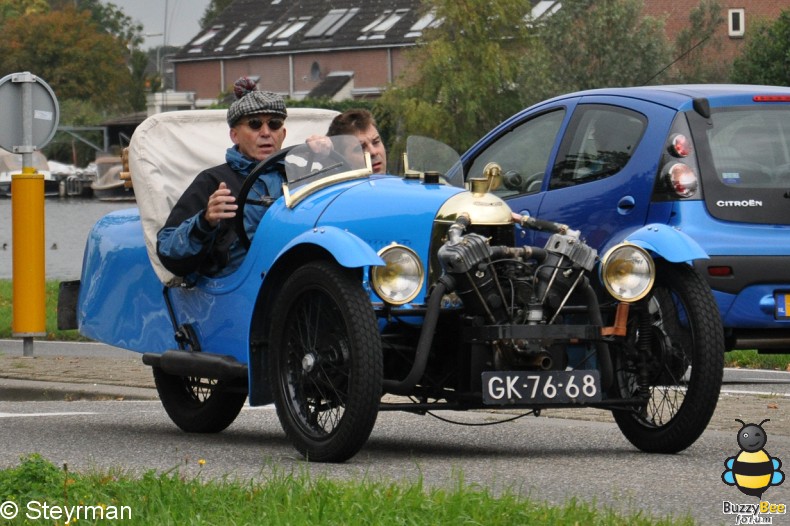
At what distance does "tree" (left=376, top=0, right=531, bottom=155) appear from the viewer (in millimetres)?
77438

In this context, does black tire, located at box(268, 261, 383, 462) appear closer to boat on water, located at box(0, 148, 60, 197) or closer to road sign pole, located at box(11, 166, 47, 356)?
road sign pole, located at box(11, 166, 47, 356)

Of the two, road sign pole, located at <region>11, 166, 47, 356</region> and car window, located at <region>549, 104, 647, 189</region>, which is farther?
road sign pole, located at <region>11, 166, 47, 356</region>

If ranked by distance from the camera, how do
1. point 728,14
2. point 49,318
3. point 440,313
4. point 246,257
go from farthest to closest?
point 728,14 < point 49,318 < point 246,257 < point 440,313

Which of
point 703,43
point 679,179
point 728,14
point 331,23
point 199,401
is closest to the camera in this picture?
point 199,401

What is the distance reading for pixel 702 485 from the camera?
6.28m

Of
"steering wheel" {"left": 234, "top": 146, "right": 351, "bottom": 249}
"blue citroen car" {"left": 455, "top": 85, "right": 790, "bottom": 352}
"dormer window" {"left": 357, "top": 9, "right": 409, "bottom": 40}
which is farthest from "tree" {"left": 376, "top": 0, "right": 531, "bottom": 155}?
"steering wheel" {"left": 234, "top": 146, "right": 351, "bottom": 249}

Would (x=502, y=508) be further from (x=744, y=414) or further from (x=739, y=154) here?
(x=739, y=154)

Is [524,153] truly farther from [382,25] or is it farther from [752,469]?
[382,25]

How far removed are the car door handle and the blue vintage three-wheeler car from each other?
7.82 feet

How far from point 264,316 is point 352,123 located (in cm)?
170

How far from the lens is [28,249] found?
15094 mm

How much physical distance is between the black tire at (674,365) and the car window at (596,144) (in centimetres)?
305

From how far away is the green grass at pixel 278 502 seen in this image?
17.1 ft

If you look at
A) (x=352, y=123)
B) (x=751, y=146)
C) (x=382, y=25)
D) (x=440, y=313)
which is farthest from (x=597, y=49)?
(x=440, y=313)
